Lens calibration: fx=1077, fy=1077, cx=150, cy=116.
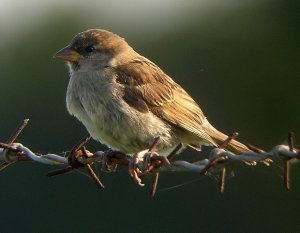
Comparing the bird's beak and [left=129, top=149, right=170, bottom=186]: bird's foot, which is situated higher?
[left=129, top=149, right=170, bottom=186]: bird's foot

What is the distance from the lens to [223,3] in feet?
61.7

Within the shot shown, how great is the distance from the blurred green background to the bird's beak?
60.1 inches

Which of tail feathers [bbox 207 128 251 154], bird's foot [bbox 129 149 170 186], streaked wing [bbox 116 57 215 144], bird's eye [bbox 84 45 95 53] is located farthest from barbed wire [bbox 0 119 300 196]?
bird's eye [bbox 84 45 95 53]

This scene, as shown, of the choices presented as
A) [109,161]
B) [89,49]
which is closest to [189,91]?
[89,49]

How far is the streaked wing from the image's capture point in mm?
7172

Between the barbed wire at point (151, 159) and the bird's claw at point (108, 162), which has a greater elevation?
the barbed wire at point (151, 159)

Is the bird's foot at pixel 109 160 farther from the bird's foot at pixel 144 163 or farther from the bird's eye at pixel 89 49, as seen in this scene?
the bird's eye at pixel 89 49

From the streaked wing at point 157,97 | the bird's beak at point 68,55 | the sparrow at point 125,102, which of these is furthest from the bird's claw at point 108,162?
the bird's beak at point 68,55

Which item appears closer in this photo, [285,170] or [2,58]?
[285,170]

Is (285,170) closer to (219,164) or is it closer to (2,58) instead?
(219,164)

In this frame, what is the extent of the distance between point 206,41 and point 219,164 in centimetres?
1124

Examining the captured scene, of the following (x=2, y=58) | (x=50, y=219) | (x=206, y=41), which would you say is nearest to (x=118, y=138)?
(x=50, y=219)

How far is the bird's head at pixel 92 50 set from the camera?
24.6ft

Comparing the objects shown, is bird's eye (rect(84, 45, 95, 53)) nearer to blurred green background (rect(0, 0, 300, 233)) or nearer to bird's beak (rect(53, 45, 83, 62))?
bird's beak (rect(53, 45, 83, 62))
